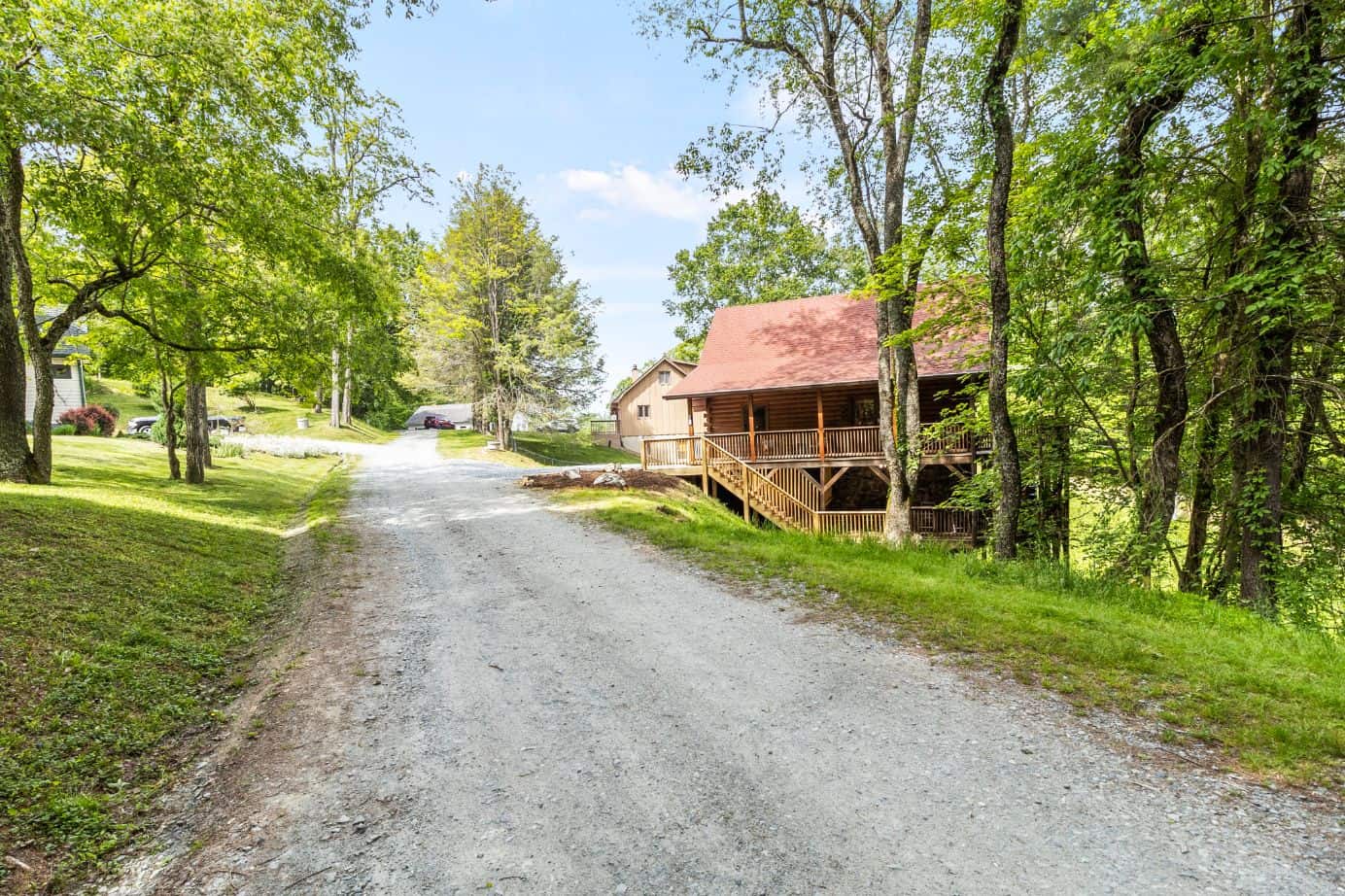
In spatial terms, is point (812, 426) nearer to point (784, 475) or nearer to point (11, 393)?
point (784, 475)

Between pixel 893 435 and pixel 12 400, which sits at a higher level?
pixel 12 400

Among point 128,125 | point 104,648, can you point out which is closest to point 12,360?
point 128,125

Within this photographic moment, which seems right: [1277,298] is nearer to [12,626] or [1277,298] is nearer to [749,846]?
[749,846]

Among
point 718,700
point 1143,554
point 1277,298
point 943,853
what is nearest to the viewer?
point 943,853

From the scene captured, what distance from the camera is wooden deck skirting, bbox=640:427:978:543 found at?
1434cm

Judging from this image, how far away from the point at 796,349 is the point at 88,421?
26790 mm

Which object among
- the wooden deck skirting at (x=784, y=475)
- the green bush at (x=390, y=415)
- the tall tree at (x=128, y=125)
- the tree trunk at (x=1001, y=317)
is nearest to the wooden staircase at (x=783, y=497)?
the wooden deck skirting at (x=784, y=475)

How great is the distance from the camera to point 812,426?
744 inches

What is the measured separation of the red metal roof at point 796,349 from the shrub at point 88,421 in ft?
74.0

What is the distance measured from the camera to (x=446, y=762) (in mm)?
3143

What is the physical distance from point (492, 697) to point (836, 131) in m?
11.3

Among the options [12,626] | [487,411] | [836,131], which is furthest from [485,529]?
[487,411]

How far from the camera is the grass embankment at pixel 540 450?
2595 centimetres

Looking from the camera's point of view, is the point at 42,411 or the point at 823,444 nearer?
the point at 42,411
